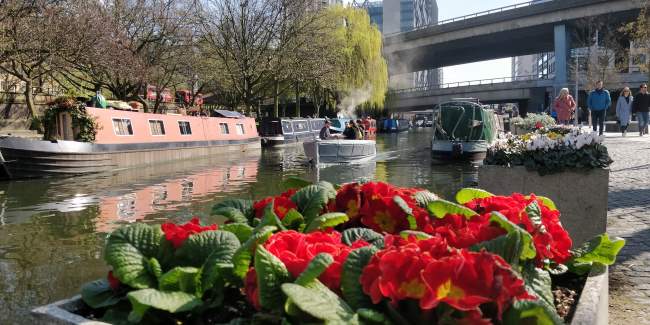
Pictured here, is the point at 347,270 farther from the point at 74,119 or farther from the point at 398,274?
the point at 74,119

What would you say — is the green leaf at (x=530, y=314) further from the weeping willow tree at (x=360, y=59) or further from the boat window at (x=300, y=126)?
the weeping willow tree at (x=360, y=59)

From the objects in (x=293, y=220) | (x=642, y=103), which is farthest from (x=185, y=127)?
(x=293, y=220)

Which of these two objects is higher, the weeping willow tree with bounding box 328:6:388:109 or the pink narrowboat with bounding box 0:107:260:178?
the weeping willow tree with bounding box 328:6:388:109

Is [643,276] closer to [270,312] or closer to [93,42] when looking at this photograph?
[270,312]

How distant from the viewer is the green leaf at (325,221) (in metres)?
2.75

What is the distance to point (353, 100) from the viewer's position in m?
47.9

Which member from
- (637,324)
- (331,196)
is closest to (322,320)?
(331,196)

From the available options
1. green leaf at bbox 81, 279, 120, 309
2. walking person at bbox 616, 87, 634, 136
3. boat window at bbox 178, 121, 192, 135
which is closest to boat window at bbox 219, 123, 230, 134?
boat window at bbox 178, 121, 192, 135

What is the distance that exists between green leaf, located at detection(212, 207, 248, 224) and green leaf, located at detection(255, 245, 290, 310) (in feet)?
3.59

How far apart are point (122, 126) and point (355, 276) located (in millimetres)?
19135

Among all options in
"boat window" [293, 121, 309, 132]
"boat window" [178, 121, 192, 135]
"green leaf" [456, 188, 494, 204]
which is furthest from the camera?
"boat window" [293, 121, 309, 132]

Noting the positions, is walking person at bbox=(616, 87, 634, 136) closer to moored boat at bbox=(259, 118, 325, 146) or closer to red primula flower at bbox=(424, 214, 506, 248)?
moored boat at bbox=(259, 118, 325, 146)

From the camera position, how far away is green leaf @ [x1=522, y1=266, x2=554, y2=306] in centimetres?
211

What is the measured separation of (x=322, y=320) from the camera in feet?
5.59
